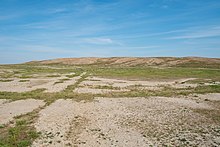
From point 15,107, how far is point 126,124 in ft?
39.6

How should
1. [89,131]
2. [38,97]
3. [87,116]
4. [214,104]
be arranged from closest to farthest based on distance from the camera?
[89,131], [87,116], [214,104], [38,97]

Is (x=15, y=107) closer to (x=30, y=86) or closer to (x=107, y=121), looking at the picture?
(x=107, y=121)

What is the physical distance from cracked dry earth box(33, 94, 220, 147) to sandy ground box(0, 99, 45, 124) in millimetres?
1781

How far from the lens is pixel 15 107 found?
76.8ft

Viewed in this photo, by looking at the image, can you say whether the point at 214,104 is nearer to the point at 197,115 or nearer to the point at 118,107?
the point at 197,115

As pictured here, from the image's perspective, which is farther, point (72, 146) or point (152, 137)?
point (152, 137)

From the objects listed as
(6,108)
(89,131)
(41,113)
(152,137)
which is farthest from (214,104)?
(6,108)

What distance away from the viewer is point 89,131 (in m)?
15.7

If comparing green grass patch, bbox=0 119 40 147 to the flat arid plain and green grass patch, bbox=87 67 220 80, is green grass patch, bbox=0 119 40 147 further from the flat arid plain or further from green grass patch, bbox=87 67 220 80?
green grass patch, bbox=87 67 220 80

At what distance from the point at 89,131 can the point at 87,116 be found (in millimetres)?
4079

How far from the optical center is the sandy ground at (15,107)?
1974 cm

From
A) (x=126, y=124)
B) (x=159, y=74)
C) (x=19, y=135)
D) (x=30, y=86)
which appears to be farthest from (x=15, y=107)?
(x=159, y=74)

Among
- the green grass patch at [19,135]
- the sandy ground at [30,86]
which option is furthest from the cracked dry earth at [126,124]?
the sandy ground at [30,86]

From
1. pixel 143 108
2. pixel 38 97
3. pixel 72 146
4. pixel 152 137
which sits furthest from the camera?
pixel 38 97
